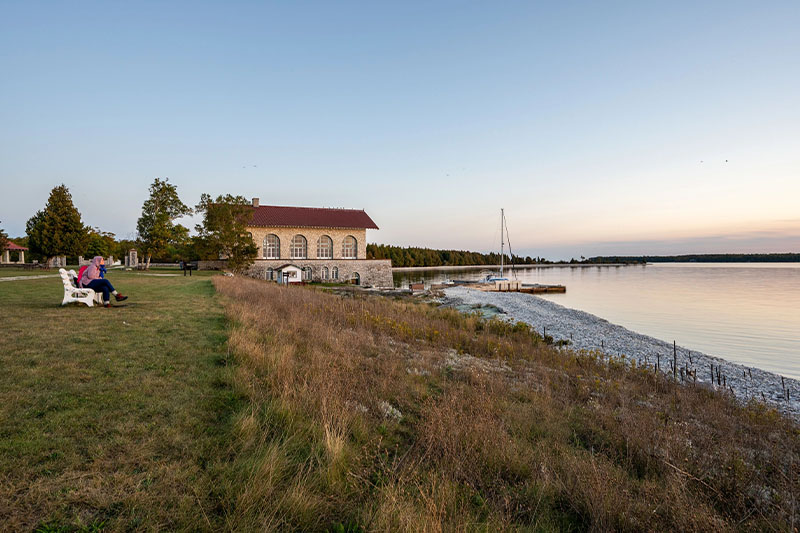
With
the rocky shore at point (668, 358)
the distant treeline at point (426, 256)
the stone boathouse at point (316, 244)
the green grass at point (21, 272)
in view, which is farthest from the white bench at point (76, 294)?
the distant treeline at point (426, 256)

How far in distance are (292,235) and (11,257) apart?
4373 centimetres

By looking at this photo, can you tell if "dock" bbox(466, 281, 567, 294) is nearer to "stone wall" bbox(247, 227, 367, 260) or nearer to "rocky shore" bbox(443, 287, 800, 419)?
"stone wall" bbox(247, 227, 367, 260)

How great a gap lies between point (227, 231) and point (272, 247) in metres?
8.76

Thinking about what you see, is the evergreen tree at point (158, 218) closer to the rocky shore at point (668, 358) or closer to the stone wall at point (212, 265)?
the stone wall at point (212, 265)

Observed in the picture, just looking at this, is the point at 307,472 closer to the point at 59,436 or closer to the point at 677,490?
the point at 59,436

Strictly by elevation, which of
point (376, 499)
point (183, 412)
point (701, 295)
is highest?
point (183, 412)

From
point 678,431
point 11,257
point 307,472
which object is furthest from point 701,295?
point 11,257

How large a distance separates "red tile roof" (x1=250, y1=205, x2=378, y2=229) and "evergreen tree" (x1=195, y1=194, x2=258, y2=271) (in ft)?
16.2

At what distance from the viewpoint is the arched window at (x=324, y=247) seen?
44.4 meters

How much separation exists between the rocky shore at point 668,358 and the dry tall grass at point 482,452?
105 inches

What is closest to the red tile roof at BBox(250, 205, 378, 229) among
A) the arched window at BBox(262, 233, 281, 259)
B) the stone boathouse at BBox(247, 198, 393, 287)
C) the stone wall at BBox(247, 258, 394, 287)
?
the stone boathouse at BBox(247, 198, 393, 287)

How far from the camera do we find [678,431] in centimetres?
539

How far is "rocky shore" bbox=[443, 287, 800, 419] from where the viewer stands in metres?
9.76

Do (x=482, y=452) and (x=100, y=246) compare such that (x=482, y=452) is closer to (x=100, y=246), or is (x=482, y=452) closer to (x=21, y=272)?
(x=21, y=272)
